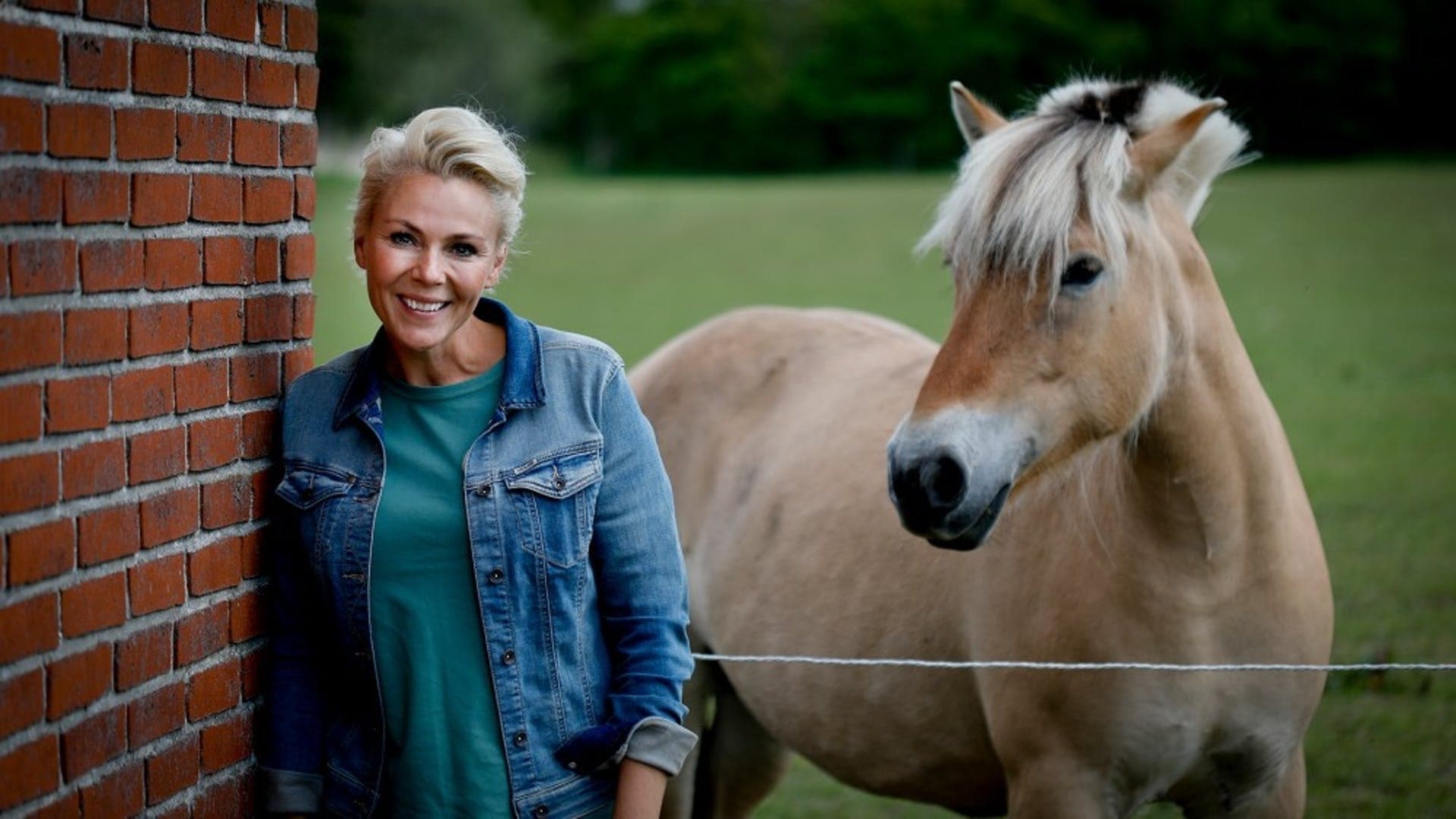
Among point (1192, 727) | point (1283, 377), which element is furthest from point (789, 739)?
point (1283, 377)

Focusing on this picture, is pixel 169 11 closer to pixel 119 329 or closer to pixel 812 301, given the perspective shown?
pixel 119 329

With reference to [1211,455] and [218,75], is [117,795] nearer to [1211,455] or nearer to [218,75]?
[218,75]

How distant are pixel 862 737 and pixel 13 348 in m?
2.39

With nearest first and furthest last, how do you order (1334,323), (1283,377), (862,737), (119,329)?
(119,329), (862,737), (1283,377), (1334,323)

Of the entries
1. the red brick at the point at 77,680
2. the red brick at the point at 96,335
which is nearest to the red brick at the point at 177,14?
the red brick at the point at 96,335

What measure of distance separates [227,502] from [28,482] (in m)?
0.44

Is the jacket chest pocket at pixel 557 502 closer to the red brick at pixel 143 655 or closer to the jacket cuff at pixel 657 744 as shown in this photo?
the jacket cuff at pixel 657 744

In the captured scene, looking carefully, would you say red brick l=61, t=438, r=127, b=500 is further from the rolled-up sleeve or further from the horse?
the horse

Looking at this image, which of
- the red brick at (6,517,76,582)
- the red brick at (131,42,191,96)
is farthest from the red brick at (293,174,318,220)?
the red brick at (6,517,76,582)

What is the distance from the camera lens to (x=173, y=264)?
2.16 meters

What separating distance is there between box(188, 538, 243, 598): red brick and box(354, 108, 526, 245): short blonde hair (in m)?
0.56

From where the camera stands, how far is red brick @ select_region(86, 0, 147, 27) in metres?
1.97

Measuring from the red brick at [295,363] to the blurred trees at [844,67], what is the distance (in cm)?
4096

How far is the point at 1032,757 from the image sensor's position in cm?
314
